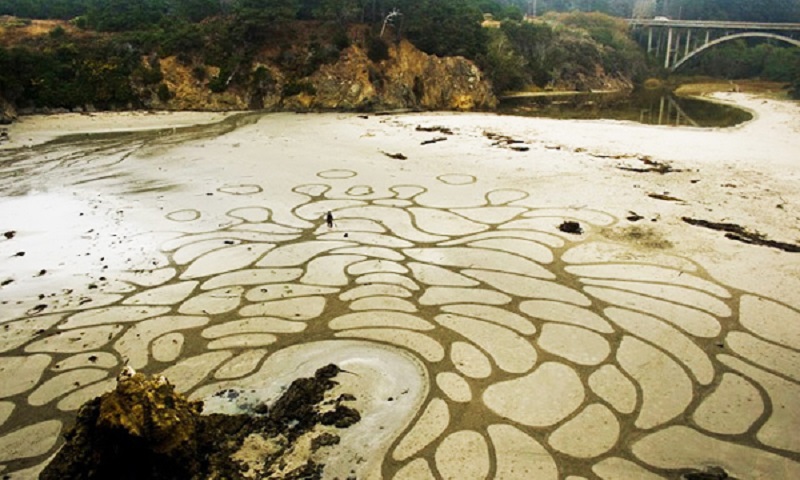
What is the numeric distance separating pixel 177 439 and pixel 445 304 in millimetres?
4504

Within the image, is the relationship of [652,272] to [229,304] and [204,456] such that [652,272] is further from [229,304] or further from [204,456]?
[204,456]

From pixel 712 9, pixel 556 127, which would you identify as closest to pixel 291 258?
pixel 556 127

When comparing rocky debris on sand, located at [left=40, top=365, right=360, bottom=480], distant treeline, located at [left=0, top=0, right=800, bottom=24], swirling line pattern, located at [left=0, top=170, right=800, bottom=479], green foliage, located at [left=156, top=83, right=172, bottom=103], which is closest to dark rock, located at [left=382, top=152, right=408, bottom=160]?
swirling line pattern, located at [left=0, top=170, right=800, bottom=479]

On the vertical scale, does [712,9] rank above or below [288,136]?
above

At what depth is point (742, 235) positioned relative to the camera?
1062cm

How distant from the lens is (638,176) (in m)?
15.4

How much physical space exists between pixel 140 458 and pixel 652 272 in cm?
812

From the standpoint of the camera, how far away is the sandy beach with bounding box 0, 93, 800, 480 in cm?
532

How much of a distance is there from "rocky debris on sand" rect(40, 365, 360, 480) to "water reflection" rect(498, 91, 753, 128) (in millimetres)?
29666

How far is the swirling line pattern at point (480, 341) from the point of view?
516cm

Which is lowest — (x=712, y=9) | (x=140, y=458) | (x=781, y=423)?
(x=781, y=423)

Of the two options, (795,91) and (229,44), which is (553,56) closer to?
(795,91)

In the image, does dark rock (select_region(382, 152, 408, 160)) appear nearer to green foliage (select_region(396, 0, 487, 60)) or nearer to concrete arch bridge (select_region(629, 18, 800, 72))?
green foliage (select_region(396, 0, 487, 60))

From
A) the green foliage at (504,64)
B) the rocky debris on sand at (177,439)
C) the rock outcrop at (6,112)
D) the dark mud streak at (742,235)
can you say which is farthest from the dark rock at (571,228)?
the green foliage at (504,64)
